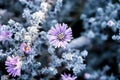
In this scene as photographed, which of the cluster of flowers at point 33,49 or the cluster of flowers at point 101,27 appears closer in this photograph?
the cluster of flowers at point 33,49

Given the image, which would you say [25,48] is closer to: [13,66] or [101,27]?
[13,66]

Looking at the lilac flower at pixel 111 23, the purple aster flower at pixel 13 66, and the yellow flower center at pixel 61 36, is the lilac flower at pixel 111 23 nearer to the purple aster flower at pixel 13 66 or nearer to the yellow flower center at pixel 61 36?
the yellow flower center at pixel 61 36

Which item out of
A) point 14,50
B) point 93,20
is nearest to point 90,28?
point 93,20

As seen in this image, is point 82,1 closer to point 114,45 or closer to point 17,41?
point 114,45

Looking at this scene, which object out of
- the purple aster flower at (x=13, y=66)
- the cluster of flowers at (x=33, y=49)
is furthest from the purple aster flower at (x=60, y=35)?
the purple aster flower at (x=13, y=66)

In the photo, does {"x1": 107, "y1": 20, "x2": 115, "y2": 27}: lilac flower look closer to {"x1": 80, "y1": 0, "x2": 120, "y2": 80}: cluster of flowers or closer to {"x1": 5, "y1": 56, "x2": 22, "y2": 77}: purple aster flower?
{"x1": 80, "y1": 0, "x2": 120, "y2": 80}: cluster of flowers

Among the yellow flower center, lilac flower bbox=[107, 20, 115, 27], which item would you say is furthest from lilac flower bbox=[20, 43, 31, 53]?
lilac flower bbox=[107, 20, 115, 27]
